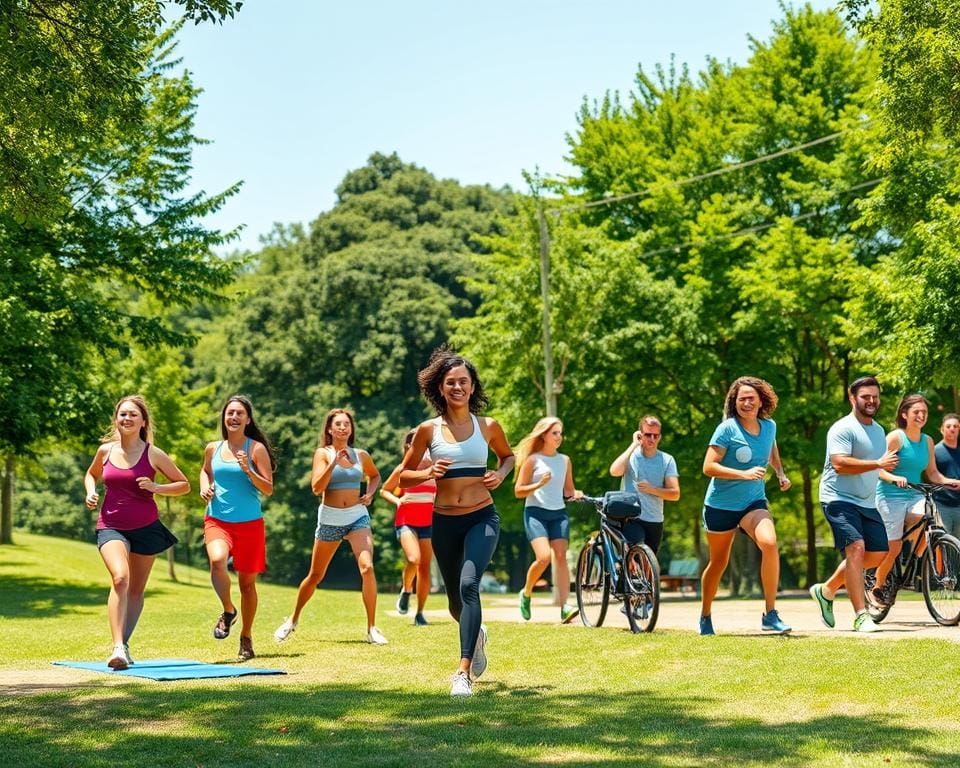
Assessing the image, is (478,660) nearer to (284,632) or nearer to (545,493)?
(284,632)

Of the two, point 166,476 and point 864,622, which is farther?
point 864,622

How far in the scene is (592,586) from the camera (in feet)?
45.8

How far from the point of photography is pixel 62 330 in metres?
25.6

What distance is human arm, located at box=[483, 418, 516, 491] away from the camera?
891 centimetres

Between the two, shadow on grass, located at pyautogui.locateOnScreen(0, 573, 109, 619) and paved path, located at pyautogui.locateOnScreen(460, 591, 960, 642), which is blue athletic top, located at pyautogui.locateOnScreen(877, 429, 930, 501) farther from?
shadow on grass, located at pyautogui.locateOnScreen(0, 573, 109, 619)

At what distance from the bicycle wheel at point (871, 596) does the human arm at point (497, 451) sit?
16.8 feet

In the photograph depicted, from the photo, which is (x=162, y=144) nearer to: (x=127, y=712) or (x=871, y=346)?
(x=871, y=346)

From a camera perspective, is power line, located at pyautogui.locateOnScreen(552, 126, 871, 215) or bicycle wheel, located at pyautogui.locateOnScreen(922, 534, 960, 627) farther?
power line, located at pyautogui.locateOnScreen(552, 126, 871, 215)

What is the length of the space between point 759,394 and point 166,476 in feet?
17.0

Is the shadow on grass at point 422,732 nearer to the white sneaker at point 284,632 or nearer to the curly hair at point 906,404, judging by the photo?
the white sneaker at point 284,632

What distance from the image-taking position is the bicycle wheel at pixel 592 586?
44.6 feet

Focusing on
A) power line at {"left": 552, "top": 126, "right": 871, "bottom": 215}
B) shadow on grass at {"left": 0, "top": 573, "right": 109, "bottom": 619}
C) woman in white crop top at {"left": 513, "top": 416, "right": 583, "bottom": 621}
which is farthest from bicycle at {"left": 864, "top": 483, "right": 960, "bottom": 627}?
power line at {"left": 552, "top": 126, "right": 871, "bottom": 215}

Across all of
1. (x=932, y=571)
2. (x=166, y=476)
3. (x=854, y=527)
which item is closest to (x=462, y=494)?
(x=166, y=476)

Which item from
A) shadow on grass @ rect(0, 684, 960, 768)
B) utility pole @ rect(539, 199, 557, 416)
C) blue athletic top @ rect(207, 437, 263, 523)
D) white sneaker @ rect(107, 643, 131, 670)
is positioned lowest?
shadow on grass @ rect(0, 684, 960, 768)
